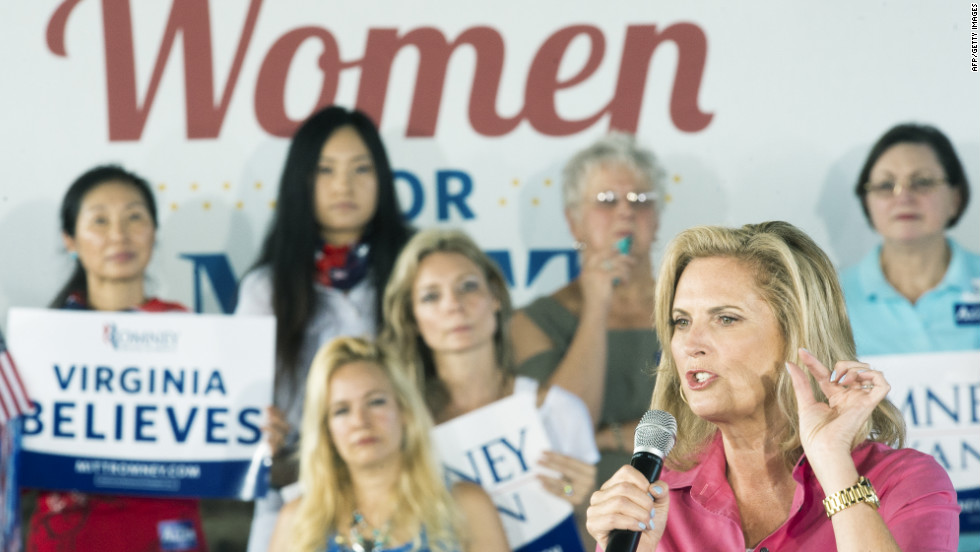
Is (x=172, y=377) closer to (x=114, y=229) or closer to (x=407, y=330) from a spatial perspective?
(x=114, y=229)

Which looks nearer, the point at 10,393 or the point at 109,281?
the point at 10,393

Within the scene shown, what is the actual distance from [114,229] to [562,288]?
1.68 m

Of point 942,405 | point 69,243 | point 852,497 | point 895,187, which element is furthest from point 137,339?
point 852,497

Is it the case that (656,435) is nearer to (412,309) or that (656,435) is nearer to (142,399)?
(412,309)

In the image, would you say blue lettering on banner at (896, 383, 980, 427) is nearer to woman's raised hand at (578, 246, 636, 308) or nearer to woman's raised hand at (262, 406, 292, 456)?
woman's raised hand at (578, 246, 636, 308)

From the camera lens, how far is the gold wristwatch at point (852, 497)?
5.31 feet

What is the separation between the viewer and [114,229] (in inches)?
165

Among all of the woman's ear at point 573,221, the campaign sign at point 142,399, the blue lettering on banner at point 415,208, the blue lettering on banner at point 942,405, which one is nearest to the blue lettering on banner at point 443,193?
the blue lettering on banner at point 415,208

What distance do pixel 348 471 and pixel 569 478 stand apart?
81cm

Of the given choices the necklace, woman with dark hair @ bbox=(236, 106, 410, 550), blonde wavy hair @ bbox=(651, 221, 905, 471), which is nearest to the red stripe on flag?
woman with dark hair @ bbox=(236, 106, 410, 550)

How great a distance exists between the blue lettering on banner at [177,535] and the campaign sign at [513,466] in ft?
3.18

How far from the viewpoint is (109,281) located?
4195 millimetres

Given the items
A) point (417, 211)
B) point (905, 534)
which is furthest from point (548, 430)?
point (905, 534)

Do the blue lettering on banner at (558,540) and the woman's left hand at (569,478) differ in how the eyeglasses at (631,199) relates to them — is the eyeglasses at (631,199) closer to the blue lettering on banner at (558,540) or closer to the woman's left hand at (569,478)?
the woman's left hand at (569,478)
